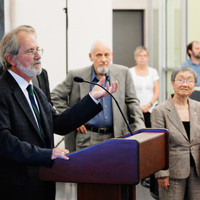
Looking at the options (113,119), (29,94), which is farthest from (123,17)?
(29,94)

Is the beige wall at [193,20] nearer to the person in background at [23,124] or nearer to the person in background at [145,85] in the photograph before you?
the person in background at [145,85]

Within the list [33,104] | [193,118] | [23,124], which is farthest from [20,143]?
[193,118]

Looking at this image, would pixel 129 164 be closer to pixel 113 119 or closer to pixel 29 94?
pixel 29 94

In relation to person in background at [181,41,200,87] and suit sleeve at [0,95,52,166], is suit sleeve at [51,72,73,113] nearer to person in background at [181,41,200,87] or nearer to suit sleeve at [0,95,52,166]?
suit sleeve at [0,95,52,166]

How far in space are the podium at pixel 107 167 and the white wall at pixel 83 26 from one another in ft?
13.6

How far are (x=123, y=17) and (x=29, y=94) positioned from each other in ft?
26.5

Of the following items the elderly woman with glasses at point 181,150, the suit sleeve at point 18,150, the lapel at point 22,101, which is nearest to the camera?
the suit sleeve at point 18,150

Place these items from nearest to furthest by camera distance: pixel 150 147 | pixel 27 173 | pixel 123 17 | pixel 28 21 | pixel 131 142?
1. pixel 131 142
2. pixel 150 147
3. pixel 27 173
4. pixel 28 21
5. pixel 123 17

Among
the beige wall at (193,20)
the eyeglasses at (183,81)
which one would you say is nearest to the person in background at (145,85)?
the beige wall at (193,20)

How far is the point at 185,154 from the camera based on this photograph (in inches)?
129

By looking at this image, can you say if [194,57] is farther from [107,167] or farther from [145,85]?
[107,167]

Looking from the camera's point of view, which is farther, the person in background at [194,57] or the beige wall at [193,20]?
the beige wall at [193,20]

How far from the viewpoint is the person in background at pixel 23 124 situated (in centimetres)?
202

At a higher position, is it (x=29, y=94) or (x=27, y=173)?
(x=29, y=94)
